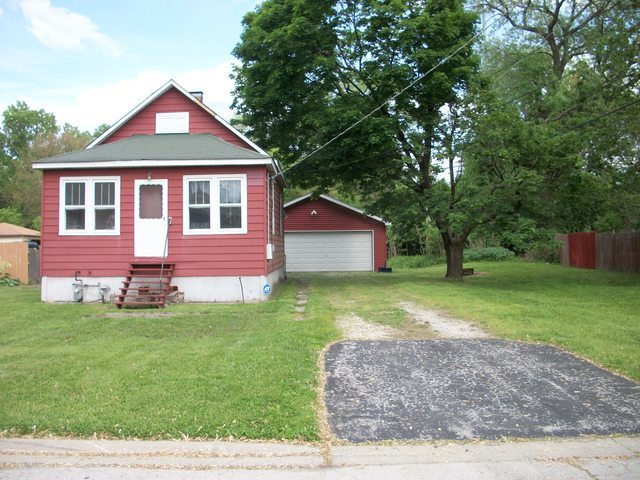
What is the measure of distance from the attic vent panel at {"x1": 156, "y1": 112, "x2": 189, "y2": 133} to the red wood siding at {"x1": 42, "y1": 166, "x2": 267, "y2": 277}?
2614 millimetres

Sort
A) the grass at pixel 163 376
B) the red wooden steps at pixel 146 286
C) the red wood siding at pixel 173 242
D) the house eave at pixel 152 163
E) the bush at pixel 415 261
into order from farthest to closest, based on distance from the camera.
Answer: the bush at pixel 415 261 < the red wood siding at pixel 173 242 < the house eave at pixel 152 163 < the red wooden steps at pixel 146 286 < the grass at pixel 163 376

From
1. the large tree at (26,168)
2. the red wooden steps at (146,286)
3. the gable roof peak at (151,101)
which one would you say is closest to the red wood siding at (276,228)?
the gable roof peak at (151,101)

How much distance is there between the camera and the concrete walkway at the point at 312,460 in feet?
13.7

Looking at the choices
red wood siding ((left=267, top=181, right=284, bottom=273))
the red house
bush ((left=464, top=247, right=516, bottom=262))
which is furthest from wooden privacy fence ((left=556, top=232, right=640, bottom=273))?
the red house

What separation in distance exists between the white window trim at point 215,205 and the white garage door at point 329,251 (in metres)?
13.6

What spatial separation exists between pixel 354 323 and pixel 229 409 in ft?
16.4

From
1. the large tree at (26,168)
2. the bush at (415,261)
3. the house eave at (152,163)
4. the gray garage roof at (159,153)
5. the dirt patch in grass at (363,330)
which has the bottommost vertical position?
the dirt patch in grass at (363,330)

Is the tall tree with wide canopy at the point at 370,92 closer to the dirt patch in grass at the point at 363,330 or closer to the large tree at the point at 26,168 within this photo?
the dirt patch in grass at the point at 363,330

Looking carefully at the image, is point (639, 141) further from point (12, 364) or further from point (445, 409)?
point (12, 364)

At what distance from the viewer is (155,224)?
533 inches

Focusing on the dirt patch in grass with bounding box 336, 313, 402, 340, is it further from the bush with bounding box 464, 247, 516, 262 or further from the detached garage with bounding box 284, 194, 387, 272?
the bush with bounding box 464, 247, 516, 262

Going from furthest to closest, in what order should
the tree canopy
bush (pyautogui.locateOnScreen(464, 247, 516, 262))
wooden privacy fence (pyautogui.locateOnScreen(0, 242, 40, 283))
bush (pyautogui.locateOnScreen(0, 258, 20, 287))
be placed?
1. the tree canopy
2. bush (pyautogui.locateOnScreen(464, 247, 516, 262))
3. wooden privacy fence (pyautogui.locateOnScreen(0, 242, 40, 283))
4. bush (pyautogui.locateOnScreen(0, 258, 20, 287))

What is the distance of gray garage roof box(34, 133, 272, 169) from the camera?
13289 millimetres

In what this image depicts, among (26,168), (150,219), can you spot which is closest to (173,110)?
(150,219)
